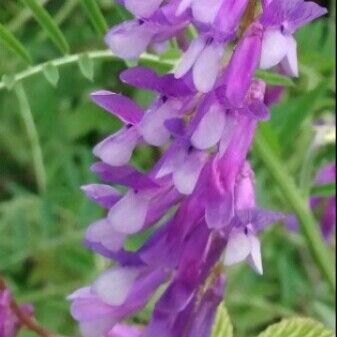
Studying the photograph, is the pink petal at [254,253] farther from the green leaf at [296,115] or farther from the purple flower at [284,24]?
the green leaf at [296,115]

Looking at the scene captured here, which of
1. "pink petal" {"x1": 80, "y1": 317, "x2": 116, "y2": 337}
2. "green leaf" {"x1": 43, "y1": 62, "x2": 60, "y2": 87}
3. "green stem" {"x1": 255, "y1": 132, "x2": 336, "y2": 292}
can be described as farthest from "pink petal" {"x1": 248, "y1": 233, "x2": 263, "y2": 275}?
"green stem" {"x1": 255, "y1": 132, "x2": 336, "y2": 292}

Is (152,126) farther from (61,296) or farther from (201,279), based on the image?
(61,296)

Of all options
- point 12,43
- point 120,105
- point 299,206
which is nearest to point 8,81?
point 12,43

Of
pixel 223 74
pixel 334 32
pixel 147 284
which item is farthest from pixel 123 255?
pixel 334 32

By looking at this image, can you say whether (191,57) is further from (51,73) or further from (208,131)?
(51,73)

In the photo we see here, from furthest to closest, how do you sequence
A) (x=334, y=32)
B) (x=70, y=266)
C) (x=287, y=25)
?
(x=70, y=266), (x=334, y=32), (x=287, y=25)

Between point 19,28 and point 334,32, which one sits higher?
point 334,32
